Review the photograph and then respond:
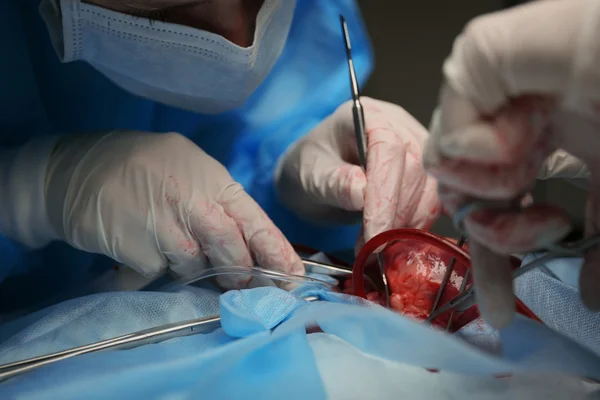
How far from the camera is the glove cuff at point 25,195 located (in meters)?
0.84

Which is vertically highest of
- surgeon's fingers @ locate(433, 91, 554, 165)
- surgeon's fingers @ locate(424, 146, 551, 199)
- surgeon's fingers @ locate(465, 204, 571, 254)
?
surgeon's fingers @ locate(433, 91, 554, 165)

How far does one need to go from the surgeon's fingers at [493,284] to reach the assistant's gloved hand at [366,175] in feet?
1.23

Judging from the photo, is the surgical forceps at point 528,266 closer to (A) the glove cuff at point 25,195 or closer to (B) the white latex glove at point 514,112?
(B) the white latex glove at point 514,112

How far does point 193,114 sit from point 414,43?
21.0 inches

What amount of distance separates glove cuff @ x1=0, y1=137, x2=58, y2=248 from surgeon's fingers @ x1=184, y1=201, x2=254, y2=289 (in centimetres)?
25

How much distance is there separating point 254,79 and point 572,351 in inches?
26.1

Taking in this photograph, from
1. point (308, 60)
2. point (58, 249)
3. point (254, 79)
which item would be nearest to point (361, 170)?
point (254, 79)

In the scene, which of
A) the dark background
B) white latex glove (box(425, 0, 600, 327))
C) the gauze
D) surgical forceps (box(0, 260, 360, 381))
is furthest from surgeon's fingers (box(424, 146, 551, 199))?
the dark background

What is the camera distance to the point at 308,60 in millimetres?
1144

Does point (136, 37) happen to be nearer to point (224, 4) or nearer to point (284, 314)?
point (224, 4)

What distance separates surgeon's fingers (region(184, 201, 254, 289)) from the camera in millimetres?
779

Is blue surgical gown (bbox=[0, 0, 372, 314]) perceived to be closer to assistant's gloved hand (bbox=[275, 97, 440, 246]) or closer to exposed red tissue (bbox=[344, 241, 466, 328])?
assistant's gloved hand (bbox=[275, 97, 440, 246])

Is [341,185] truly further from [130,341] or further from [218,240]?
[130,341]

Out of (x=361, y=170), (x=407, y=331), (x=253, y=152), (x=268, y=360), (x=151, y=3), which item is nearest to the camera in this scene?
(x=407, y=331)
